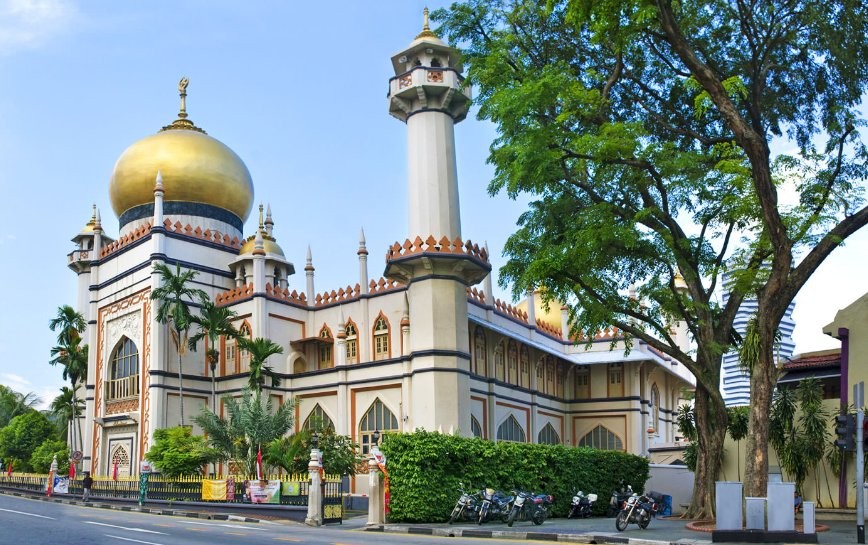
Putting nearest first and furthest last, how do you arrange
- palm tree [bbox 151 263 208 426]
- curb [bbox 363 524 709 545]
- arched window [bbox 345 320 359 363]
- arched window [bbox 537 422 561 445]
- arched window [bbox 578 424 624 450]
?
curb [bbox 363 524 709 545]
palm tree [bbox 151 263 208 426]
arched window [bbox 345 320 359 363]
arched window [bbox 537 422 561 445]
arched window [bbox 578 424 624 450]

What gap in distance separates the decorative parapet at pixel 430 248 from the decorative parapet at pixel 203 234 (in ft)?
41.8

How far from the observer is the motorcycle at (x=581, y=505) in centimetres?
2709

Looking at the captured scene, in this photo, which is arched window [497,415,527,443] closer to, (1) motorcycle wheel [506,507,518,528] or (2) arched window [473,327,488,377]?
(2) arched window [473,327,488,377]

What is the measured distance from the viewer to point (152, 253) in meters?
39.7

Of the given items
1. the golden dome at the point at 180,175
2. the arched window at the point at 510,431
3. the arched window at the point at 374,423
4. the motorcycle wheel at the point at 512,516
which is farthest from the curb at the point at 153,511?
the arched window at the point at 510,431

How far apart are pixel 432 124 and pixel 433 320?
703cm

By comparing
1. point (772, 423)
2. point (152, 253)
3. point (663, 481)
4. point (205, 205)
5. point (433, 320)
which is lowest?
point (663, 481)

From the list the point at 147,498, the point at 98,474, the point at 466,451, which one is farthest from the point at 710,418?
the point at 98,474

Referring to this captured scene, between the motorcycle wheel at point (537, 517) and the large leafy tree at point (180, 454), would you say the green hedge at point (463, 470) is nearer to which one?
the motorcycle wheel at point (537, 517)

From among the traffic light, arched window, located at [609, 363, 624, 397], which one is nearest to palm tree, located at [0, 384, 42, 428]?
arched window, located at [609, 363, 624, 397]

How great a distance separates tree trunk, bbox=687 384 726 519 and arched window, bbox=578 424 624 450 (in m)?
22.0

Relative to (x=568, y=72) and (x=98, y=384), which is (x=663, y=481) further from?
(x=98, y=384)

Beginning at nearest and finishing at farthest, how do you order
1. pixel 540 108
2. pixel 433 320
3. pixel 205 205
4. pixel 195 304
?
pixel 540 108 < pixel 433 320 < pixel 195 304 < pixel 205 205

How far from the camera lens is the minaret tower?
106 ft
